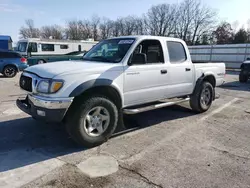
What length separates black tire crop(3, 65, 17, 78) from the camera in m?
14.4

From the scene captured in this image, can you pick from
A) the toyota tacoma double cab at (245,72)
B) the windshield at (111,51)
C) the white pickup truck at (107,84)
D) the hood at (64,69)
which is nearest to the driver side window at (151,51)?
the white pickup truck at (107,84)

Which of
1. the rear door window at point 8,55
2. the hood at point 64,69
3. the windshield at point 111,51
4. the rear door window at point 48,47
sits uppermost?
the rear door window at point 48,47

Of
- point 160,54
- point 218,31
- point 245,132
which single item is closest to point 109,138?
point 160,54

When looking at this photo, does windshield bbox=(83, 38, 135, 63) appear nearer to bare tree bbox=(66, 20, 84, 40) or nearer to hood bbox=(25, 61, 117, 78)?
hood bbox=(25, 61, 117, 78)

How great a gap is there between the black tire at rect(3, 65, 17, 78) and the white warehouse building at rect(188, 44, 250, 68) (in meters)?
16.7

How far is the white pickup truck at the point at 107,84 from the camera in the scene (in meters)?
3.74

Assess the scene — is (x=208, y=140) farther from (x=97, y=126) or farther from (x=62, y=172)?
(x=62, y=172)

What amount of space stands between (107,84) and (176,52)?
2.31m

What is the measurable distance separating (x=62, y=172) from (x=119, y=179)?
81cm

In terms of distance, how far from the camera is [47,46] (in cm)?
2295

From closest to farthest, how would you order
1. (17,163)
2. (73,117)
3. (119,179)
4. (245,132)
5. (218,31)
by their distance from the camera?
(119,179)
(17,163)
(73,117)
(245,132)
(218,31)

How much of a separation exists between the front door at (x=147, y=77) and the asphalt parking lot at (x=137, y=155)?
29.5 inches

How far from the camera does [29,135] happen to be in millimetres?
4629

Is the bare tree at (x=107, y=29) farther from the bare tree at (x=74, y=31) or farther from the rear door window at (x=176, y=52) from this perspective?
the rear door window at (x=176, y=52)
